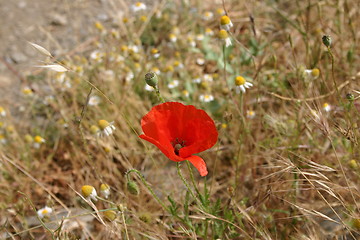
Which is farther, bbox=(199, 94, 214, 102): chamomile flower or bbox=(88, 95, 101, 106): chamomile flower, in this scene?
bbox=(88, 95, 101, 106): chamomile flower

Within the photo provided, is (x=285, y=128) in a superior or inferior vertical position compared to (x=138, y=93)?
superior

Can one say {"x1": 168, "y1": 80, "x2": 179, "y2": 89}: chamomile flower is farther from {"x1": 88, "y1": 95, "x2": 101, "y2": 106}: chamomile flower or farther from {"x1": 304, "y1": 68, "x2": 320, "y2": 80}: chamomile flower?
{"x1": 304, "y1": 68, "x2": 320, "y2": 80}: chamomile flower

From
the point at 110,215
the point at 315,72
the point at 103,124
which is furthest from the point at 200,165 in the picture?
the point at 315,72

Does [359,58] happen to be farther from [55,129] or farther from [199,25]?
[55,129]

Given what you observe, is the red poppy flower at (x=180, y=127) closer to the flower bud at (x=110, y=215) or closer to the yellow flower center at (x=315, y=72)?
the flower bud at (x=110, y=215)

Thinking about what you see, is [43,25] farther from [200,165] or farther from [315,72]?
[200,165]

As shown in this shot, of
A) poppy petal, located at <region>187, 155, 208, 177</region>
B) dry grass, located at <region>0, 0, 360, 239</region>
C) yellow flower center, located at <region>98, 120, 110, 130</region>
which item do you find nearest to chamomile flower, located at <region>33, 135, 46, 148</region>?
dry grass, located at <region>0, 0, 360, 239</region>

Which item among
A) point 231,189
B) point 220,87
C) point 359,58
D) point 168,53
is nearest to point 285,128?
point 231,189
